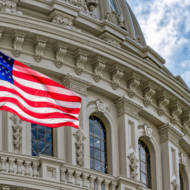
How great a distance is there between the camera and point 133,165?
4812 cm

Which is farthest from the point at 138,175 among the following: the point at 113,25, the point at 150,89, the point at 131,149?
the point at 113,25

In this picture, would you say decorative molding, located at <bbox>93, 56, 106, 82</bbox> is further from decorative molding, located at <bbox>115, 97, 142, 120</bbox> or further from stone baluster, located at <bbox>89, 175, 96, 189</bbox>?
stone baluster, located at <bbox>89, 175, 96, 189</bbox>

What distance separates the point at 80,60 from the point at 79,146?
12.9 ft

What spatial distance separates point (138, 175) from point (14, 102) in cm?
1047

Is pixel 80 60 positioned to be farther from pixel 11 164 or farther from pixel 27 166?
pixel 11 164

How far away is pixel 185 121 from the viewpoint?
5322cm

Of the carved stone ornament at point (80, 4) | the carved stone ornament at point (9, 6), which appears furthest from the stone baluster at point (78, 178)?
the carved stone ornament at point (80, 4)

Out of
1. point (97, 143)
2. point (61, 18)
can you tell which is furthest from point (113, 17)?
point (97, 143)

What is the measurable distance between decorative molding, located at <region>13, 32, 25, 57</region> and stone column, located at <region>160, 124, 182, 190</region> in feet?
28.1

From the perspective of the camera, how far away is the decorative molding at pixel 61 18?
50.2 m

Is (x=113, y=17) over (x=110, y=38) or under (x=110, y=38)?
over

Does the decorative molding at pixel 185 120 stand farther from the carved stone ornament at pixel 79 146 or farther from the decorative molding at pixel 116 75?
the carved stone ornament at pixel 79 146

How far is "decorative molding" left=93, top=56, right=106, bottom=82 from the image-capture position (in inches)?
1907

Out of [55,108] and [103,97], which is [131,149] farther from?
[55,108]
